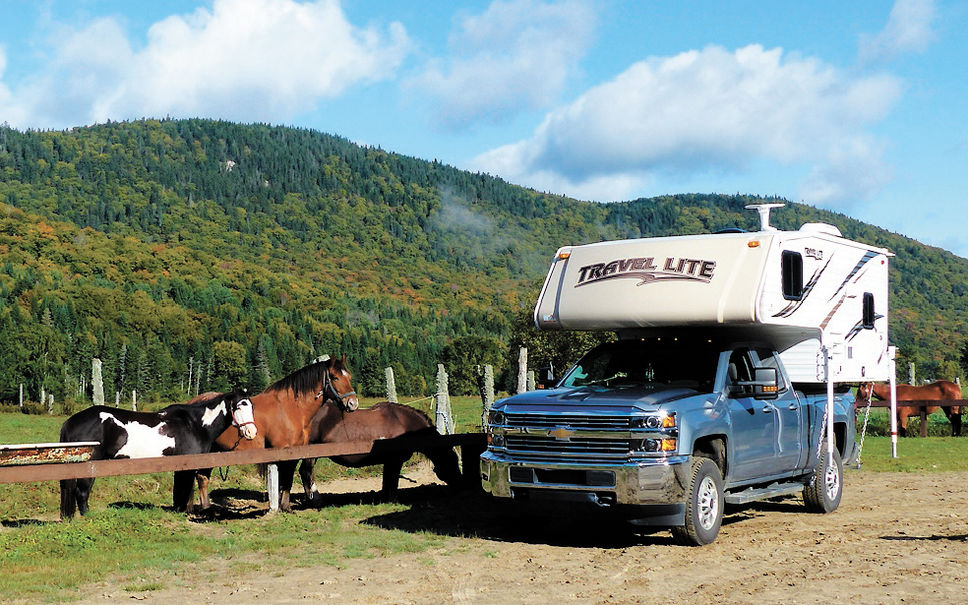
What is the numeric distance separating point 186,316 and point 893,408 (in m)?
132

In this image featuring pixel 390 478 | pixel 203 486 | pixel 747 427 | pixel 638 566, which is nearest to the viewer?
pixel 638 566

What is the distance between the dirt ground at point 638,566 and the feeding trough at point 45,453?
2.64 meters

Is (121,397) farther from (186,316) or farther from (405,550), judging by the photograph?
(405,550)

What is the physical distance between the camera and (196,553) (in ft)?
33.6

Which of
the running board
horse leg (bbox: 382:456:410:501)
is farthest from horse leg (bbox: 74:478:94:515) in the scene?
the running board

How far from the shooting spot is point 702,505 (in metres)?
10.5

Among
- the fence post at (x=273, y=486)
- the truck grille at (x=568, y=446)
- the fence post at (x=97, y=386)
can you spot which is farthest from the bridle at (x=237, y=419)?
the fence post at (x=97, y=386)

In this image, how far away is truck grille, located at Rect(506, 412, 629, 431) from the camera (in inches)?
398

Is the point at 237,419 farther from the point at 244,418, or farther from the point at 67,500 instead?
the point at 67,500

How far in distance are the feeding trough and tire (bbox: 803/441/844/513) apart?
29.4 ft

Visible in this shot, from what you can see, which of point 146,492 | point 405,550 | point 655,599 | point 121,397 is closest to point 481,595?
point 655,599

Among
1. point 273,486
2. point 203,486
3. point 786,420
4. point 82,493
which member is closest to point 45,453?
point 82,493

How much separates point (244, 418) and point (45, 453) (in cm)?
288

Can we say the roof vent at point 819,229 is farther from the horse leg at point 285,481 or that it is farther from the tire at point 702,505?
the horse leg at point 285,481
